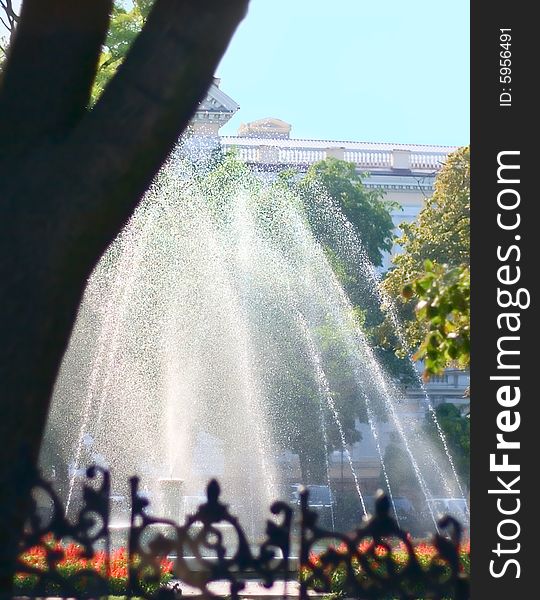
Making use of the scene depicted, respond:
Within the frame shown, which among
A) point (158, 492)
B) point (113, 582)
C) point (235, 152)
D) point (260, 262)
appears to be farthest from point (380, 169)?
point (113, 582)

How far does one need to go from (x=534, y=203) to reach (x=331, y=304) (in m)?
24.6

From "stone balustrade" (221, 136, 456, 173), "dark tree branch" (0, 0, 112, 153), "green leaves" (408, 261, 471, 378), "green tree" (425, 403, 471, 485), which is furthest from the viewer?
"stone balustrade" (221, 136, 456, 173)

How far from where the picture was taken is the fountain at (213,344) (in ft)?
68.1

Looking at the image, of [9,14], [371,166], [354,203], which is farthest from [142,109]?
[371,166]

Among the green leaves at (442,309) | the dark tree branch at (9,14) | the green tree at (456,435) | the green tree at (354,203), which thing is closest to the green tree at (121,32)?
the dark tree branch at (9,14)

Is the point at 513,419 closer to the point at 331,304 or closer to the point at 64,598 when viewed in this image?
the point at 64,598

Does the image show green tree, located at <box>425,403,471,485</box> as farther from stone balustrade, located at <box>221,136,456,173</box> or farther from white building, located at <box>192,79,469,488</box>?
stone balustrade, located at <box>221,136,456,173</box>

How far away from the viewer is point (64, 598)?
3.47 metres

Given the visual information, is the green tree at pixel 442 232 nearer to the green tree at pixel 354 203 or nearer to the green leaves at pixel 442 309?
the green tree at pixel 354 203

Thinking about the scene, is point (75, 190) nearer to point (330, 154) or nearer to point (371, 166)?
point (330, 154)

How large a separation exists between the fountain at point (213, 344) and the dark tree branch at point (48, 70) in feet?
37.3

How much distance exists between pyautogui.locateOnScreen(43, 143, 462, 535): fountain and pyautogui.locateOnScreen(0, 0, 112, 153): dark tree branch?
1136 cm

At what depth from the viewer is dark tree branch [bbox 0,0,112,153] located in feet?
12.1

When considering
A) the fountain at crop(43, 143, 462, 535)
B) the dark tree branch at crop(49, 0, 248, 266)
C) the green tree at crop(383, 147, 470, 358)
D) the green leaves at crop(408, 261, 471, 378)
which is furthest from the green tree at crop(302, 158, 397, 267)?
the dark tree branch at crop(49, 0, 248, 266)
